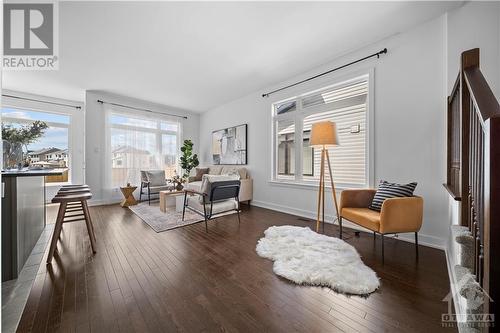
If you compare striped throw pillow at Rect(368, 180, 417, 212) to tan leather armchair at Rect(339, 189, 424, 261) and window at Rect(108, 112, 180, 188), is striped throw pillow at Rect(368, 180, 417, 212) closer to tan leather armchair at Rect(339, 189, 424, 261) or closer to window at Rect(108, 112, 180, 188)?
tan leather armchair at Rect(339, 189, 424, 261)

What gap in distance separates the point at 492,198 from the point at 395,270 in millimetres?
1553

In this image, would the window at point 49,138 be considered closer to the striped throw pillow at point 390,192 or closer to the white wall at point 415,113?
the striped throw pillow at point 390,192

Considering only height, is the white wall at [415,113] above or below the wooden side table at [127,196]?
above

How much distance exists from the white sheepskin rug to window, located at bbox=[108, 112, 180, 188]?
4.41 meters

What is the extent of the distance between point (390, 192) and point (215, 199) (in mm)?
2346

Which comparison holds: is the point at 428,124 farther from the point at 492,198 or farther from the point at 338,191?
the point at 492,198

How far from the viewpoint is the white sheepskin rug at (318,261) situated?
1.72 metres

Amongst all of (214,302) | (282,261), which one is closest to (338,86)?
(282,261)

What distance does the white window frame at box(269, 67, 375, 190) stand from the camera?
2.96m

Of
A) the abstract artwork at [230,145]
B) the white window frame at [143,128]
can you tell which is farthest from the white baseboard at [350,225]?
the white window frame at [143,128]

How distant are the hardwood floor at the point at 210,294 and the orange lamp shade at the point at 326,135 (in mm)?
1365

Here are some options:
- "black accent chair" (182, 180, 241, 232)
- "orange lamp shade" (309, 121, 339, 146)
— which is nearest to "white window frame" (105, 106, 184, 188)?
"black accent chair" (182, 180, 241, 232)

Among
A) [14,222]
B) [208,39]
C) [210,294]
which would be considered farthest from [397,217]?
[14,222]

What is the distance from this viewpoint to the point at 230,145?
559cm
